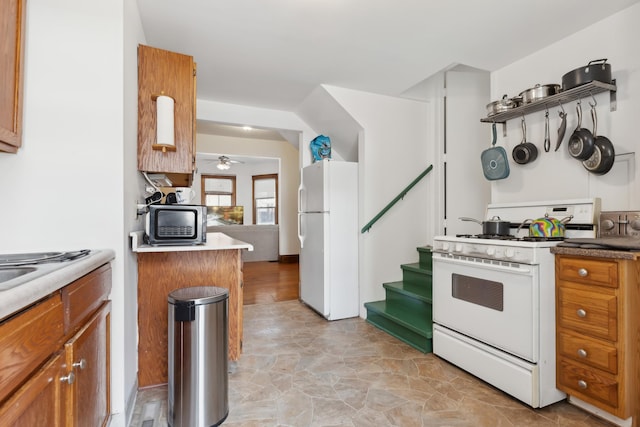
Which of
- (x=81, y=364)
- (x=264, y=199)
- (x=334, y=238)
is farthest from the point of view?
(x=264, y=199)

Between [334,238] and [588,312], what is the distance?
86.5 inches

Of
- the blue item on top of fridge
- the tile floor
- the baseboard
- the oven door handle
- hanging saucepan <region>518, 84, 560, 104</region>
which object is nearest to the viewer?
the tile floor

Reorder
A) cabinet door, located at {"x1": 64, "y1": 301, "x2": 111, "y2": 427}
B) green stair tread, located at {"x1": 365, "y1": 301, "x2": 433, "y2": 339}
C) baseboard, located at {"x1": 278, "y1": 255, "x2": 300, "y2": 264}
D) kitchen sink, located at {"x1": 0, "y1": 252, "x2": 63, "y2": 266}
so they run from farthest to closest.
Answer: baseboard, located at {"x1": 278, "y1": 255, "x2": 300, "y2": 264}, green stair tread, located at {"x1": 365, "y1": 301, "x2": 433, "y2": 339}, kitchen sink, located at {"x1": 0, "y1": 252, "x2": 63, "y2": 266}, cabinet door, located at {"x1": 64, "y1": 301, "x2": 111, "y2": 427}

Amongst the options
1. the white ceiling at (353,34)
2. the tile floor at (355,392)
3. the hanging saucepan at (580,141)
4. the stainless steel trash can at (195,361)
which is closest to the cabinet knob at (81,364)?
the stainless steel trash can at (195,361)

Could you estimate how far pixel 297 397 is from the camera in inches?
77.8

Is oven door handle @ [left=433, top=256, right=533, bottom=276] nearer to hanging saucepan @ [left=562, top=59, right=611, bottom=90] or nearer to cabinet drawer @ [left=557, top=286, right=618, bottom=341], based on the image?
cabinet drawer @ [left=557, top=286, right=618, bottom=341]

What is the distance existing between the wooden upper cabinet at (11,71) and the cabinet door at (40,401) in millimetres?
960

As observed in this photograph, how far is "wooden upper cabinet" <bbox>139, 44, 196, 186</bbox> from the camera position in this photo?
2020mm

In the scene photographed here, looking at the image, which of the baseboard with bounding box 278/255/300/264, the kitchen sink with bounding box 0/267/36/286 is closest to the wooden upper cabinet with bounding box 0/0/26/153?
the kitchen sink with bounding box 0/267/36/286

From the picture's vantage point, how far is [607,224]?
2.03m

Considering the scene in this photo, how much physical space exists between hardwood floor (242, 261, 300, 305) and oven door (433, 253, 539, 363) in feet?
7.66

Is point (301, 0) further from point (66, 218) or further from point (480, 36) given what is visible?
point (66, 218)

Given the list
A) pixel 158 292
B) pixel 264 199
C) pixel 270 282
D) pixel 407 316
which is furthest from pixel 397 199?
pixel 264 199

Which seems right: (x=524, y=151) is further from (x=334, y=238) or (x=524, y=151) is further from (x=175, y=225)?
(x=175, y=225)
